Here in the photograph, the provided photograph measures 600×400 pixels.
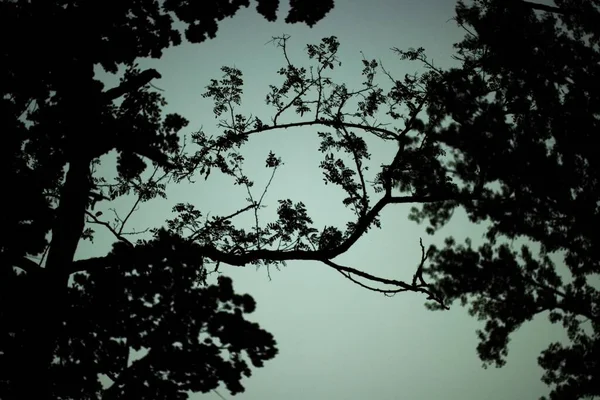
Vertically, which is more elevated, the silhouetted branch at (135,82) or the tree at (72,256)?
the silhouetted branch at (135,82)

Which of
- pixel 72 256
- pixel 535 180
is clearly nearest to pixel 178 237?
pixel 72 256

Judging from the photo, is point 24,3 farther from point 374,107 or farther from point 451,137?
point 374,107

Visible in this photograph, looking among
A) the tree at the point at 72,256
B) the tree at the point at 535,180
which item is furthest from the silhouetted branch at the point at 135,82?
the tree at the point at 535,180

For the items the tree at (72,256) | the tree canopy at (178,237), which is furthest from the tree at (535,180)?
the tree at (72,256)

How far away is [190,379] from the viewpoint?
12.6 feet

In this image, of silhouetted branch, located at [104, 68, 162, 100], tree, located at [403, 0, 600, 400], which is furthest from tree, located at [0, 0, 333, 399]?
tree, located at [403, 0, 600, 400]

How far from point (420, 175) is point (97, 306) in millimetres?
5890

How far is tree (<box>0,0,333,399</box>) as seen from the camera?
3.84 meters

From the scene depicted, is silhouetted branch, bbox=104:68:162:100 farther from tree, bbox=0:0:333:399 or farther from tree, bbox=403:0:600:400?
tree, bbox=403:0:600:400

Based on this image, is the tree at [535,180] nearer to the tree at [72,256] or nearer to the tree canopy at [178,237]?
the tree canopy at [178,237]

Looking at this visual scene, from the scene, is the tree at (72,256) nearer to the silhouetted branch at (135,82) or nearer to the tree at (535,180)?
the silhouetted branch at (135,82)

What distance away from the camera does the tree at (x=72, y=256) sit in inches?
151

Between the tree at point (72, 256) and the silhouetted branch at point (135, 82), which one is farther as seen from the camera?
the silhouetted branch at point (135, 82)

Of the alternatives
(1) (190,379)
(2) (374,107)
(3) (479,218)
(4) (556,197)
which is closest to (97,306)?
(1) (190,379)
